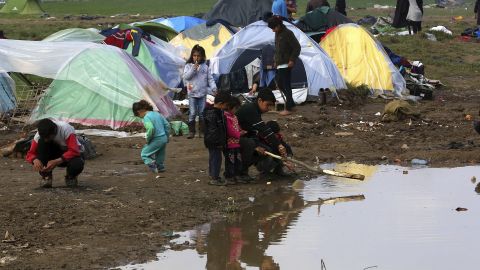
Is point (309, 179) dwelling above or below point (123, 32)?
below

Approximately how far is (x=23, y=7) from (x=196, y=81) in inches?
1353

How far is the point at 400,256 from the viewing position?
7.75 metres

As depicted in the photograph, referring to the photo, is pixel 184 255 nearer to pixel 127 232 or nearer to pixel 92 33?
pixel 127 232

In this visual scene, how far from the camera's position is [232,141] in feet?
35.1

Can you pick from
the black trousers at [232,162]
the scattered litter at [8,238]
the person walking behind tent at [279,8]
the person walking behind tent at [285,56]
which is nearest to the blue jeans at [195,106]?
the person walking behind tent at [285,56]

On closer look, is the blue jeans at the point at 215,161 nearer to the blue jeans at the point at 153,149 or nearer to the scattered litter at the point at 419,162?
the blue jeans at the point at 153,149

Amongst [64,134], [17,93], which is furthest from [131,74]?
[64,134]

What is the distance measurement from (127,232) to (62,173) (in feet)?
10.3

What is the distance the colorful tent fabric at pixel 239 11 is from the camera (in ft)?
78.4

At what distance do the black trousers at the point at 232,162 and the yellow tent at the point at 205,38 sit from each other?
9.91 m

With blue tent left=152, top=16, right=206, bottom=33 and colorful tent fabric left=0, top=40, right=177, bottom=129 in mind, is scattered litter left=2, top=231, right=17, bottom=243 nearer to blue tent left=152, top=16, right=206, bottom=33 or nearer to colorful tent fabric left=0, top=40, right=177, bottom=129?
colorful tent fabric left=0, top=40, right=177, bottom=129

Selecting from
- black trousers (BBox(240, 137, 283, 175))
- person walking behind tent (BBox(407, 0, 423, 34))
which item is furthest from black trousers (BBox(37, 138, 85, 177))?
person walking behind tent (BBox(407, 0, 423, 34))

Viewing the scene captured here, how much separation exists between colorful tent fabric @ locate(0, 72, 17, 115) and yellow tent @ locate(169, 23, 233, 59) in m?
5.54

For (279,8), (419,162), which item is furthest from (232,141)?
(279,8)
